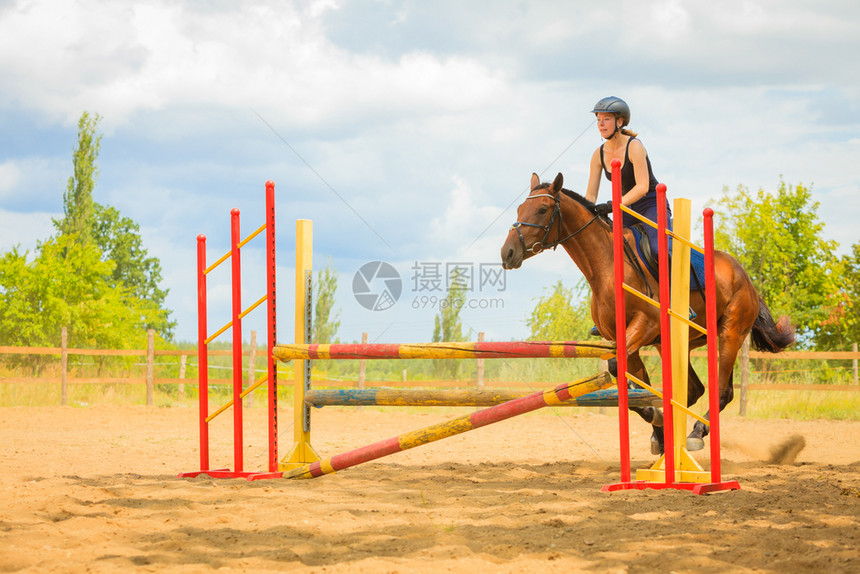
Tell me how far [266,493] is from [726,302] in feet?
12.6

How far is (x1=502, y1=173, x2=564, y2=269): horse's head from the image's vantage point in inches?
191

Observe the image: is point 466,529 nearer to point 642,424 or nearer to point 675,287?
point 675,287

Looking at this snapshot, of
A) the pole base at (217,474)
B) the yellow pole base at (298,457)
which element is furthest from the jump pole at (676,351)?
the pole base at (217,474)

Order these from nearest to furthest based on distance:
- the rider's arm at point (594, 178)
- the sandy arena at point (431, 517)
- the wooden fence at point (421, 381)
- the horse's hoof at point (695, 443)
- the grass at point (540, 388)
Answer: the sandy arena at point (431, 517) < the horse's hoof at point (695, 443) < the rider's arm at point (594, 178) < the grass at point (540, 388) < the wooden fence at point (421, 381)

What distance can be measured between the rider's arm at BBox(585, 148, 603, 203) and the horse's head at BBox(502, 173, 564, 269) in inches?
28.0

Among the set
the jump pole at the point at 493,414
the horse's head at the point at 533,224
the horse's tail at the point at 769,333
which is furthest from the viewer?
the horse's tail at the point at 769,333

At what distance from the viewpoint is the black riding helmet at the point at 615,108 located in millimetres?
5383

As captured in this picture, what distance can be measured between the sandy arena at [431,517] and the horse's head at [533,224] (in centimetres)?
155

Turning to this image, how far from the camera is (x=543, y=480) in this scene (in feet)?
16.6

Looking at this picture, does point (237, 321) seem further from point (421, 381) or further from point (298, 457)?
point (421, 381)

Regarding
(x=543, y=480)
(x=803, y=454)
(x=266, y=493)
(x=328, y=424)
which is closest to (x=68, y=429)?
(x=328, y=424)

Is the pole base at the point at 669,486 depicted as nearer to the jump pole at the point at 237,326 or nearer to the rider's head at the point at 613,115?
the jump pole at the point at 237,326

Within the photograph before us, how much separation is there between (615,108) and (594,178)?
1.90ft

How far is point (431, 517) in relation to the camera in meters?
3.64
